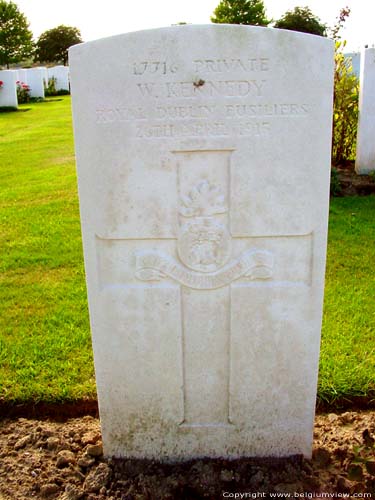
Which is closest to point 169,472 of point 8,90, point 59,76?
point 8,90

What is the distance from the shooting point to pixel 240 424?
233 cm

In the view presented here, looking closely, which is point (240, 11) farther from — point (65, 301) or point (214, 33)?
point (214, 33)

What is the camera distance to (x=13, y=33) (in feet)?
141

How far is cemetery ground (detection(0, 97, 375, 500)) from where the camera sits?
2234 mm

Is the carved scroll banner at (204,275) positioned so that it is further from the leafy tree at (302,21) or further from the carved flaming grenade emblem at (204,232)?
the leafy tree at (302,21)

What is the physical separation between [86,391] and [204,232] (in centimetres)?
132

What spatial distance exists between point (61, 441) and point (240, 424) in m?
0.86

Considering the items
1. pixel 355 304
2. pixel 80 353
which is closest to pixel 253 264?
pixel 80 353

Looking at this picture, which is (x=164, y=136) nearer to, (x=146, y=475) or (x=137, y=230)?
(x=137, y=230)

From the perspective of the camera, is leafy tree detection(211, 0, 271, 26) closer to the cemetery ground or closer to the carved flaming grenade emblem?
the cemetery ground

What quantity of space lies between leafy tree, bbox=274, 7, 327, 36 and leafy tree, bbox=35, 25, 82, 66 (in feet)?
72.6

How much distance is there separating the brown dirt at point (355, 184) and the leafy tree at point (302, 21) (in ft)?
127

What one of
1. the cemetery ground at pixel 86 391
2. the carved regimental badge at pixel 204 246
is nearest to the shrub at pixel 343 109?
the cemetery ground at pixel 86 391

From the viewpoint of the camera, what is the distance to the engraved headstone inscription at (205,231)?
1897mm
